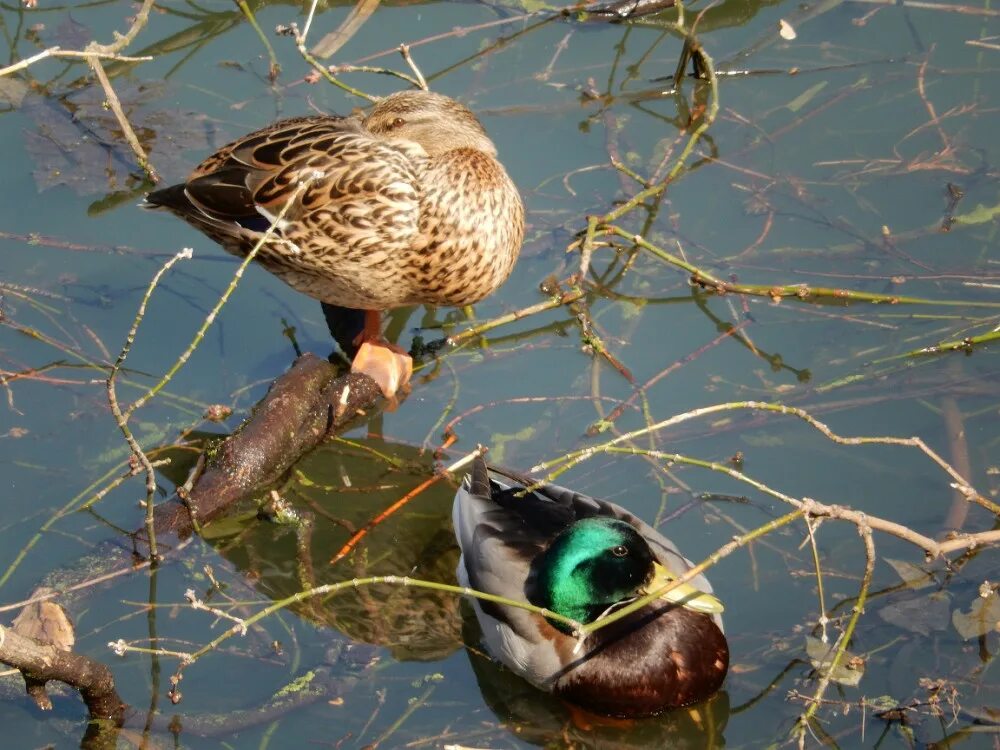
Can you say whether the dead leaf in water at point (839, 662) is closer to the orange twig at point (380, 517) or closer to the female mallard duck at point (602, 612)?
the female mallard duck at point (602, 612)

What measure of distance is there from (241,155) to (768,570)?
2.55 metres

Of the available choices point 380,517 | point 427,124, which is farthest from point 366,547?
point 427,124

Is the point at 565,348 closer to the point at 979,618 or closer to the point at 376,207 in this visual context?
the point at 376,207

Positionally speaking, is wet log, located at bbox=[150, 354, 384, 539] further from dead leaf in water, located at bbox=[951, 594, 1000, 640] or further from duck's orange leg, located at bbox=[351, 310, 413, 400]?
dead leaf in water, located at bbox=[951, 594, 1000, 640]

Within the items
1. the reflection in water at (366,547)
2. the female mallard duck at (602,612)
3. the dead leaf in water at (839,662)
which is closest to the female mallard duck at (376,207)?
the reflection in water at (366,547)

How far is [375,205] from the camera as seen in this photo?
4.97 m

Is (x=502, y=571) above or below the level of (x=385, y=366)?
below

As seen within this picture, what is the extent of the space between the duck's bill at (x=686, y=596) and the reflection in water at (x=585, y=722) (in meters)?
0.30

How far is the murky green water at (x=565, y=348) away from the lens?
168 inches

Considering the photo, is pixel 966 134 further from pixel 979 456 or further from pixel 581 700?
pixel 581 700

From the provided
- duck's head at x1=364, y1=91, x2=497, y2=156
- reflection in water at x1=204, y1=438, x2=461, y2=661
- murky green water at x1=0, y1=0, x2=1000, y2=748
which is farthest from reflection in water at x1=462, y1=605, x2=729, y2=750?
duck's head at x1=364, y1=91, x2=497, y2=156

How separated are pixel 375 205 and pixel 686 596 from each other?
1860 mm

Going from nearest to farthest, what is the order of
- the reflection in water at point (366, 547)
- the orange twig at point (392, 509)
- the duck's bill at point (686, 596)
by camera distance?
the duck's bill at point (686, 596) → the reflection in water at point (366, 547) → the orange twig at point (392, 509)

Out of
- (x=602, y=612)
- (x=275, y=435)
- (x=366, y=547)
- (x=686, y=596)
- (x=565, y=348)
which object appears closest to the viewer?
(x=686, y=596)
